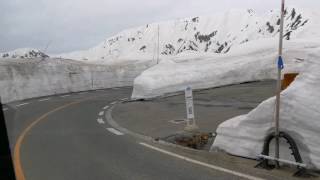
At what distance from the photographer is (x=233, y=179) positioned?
7.52 meters

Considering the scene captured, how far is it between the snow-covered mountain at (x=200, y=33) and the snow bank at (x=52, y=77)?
92063mm

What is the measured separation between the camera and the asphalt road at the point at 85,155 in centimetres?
831

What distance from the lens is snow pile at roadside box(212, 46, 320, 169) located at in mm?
7754

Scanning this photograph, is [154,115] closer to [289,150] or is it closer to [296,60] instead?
[296,60]

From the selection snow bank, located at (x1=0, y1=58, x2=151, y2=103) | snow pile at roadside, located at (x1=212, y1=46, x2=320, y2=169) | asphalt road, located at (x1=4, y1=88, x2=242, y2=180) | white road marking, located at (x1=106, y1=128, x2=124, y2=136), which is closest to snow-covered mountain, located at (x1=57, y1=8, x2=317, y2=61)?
snow bank, located at (x1=0, y1=58, x2=151, y2=103)

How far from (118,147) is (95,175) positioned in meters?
2.94

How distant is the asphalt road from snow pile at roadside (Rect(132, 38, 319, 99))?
7.73m

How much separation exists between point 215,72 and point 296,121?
1764cm

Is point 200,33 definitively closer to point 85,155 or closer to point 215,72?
point 215,72

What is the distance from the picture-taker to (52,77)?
32.3 metres

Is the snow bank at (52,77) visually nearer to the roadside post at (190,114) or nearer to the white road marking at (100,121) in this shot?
the white road marking at (100,121)

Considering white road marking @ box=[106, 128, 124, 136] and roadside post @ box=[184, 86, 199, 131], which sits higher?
roadside post @ box=[184, 86, 199, 131]

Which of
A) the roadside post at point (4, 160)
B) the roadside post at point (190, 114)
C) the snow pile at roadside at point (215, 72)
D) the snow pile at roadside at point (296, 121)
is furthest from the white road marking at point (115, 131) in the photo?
the roadside post at point (4, 160)

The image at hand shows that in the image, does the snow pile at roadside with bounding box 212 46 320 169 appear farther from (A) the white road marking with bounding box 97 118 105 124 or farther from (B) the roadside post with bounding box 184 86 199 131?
(A) the white road marking with bounding box 97 118 105 124
